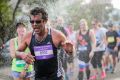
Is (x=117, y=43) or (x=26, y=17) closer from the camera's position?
(x=117, y=43)

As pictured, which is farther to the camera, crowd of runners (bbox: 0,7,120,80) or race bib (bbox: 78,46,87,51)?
race bib (bbox: 78,46,87,51)

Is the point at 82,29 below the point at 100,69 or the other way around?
the other way around

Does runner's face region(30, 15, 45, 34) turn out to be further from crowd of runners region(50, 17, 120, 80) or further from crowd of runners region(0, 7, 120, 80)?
crowd of runners region(50, 17, 120, 80)

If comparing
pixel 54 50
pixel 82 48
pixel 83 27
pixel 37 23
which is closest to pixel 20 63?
pixel 54 50

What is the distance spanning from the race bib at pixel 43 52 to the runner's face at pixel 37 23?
8.6 inches

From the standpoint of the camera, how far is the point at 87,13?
24.7 m

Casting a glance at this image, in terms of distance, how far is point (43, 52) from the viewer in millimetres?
5648

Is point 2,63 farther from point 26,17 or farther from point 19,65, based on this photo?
point 19,65

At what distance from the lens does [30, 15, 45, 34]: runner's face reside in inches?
221

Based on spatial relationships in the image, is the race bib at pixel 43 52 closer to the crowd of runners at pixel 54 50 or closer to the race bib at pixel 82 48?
the crowd of runners at pixel 54 50

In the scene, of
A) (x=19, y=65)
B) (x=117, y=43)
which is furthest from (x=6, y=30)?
(x=19, y=65)

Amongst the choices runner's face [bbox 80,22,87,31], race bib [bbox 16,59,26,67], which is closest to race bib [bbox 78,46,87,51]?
runner's face [bbox 80,22,87,31]

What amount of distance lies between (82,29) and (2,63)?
8569 millimetres

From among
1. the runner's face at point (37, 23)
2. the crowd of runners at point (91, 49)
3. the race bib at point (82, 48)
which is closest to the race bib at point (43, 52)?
the runner's face at point (37, 23)
